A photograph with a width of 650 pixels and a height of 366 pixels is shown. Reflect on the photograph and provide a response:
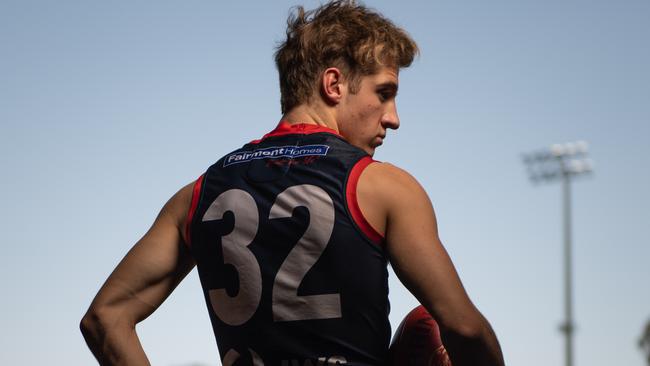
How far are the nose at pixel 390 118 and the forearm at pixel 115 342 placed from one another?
124cm

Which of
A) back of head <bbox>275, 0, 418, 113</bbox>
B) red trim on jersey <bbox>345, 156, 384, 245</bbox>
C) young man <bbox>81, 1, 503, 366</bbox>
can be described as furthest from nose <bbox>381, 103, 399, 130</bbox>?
red trim on jersey <bbox>345, 156, 384, 245</bbox>

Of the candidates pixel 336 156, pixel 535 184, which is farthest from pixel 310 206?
pixel 535 184

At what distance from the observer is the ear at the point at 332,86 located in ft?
12.1

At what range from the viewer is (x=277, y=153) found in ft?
11.7

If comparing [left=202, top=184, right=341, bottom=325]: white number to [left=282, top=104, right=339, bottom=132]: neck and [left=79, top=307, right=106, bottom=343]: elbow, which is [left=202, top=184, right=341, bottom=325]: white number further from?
[left=79, top=307, right=106, bottom=343]: elbow

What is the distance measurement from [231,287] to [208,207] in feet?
1.04

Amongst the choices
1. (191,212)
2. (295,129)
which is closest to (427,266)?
(295,129)

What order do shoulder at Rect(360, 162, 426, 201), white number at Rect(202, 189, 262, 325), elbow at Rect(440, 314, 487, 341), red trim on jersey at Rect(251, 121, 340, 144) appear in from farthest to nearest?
red trim on jersey at Rect(251, 121, 340, 144) → white number at Rect(202, 189, 262, 325) → shoulder at Rect(360, 162, 426, 201) → elbow at Rect(440, 314, 487, 341)

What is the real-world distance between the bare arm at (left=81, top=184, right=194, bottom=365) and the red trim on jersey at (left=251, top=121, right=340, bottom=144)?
396 mm

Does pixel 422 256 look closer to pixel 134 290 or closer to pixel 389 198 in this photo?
pixel 389 198

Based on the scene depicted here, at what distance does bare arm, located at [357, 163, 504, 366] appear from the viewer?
10.3 feet

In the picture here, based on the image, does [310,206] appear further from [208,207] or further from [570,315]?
[570,315]

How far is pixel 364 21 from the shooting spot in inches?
151

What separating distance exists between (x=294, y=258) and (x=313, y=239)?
0.09 metres
